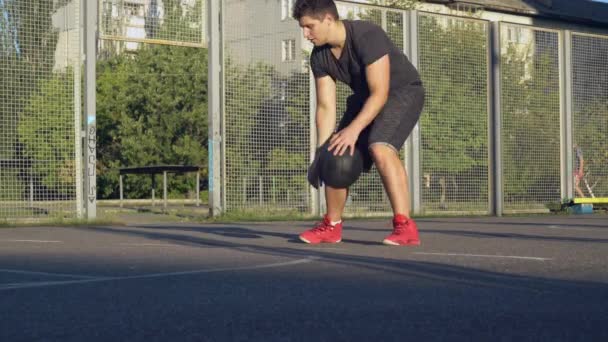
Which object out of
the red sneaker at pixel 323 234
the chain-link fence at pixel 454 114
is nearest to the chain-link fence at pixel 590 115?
the chain-link fence at pixel 454 114

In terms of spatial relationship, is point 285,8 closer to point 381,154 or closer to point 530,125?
point 530,125

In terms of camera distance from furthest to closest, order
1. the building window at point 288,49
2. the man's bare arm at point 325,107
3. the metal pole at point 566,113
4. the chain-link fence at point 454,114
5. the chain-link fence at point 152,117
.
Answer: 1. the chain-link fence at point 152,117
2. the metal pole at point 566,113
3. the chain-link fence at point 454,114
4. the building window at point 288,49
5. the man's bare arm at point 325,107

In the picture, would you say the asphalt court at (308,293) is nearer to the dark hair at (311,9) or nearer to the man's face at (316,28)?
the man's face at (316,28)

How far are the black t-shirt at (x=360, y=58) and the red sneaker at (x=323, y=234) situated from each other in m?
0.93

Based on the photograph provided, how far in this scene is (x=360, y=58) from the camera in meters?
6.64

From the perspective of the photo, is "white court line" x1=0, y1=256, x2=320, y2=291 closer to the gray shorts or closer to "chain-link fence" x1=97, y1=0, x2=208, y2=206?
the gray shorts

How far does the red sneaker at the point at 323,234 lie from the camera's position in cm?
681

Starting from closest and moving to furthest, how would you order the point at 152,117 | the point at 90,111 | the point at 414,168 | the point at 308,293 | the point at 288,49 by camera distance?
1. the point at 308,293
2. the point at 90,111
3. the point at 288,49
4. the point at 414,168
5. the point at 152,117

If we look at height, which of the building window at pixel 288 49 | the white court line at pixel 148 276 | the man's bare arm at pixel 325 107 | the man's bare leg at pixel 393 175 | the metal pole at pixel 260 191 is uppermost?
the building window at pixel 288 49

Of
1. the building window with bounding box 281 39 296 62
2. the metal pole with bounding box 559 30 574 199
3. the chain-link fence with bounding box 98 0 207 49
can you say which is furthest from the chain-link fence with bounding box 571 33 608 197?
the chain-link fence with bounding box 98 0 207 49

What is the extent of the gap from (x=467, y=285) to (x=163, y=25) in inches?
439

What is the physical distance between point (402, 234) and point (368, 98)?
0.94 meters

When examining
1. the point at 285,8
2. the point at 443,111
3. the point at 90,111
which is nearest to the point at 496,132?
the point at 443,111

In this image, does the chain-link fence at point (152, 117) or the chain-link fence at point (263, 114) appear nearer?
the chain-link fence at point (263, 114)
